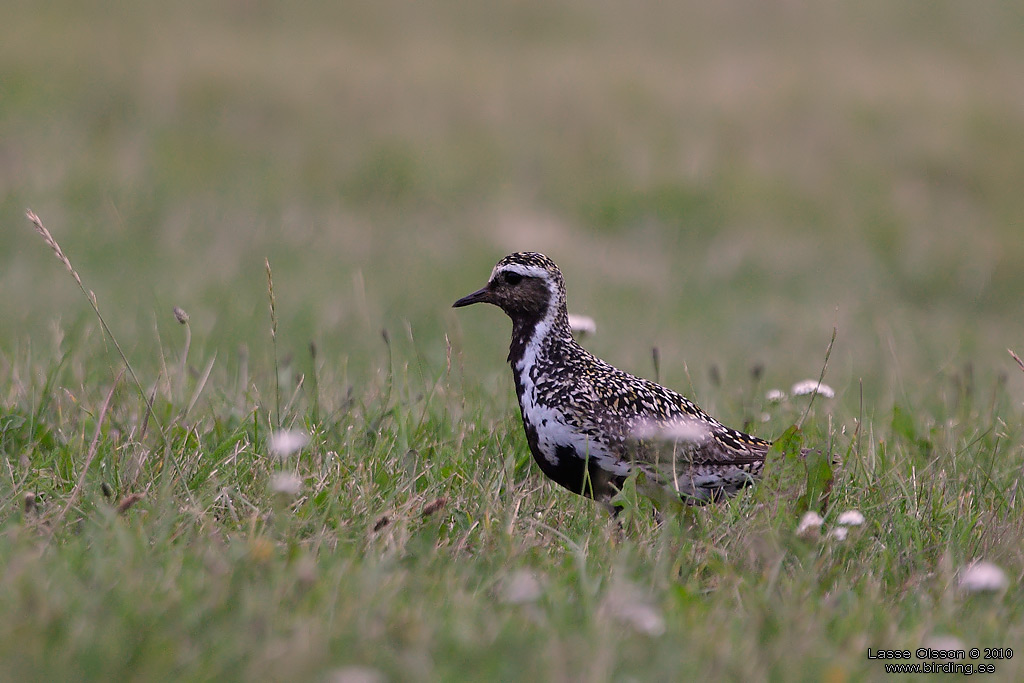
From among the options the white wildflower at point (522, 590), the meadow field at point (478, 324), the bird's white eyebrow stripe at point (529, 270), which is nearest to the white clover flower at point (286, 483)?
the meadow field at point (478, 324)

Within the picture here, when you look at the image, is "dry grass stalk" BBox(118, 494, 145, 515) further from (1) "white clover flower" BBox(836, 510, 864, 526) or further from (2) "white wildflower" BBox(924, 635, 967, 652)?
(2) "white wildflower" BBox(924, 635, 967, 652)

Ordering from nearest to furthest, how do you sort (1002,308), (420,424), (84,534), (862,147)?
(84,534), (420,424), (1002,308), (862,147)

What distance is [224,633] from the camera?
3000 mm

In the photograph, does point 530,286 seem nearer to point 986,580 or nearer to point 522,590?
point 522,590

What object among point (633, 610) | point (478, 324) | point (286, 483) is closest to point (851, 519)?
point (633, 610)

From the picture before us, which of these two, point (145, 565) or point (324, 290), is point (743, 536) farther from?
point (324, 290)

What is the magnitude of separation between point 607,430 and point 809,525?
937mm

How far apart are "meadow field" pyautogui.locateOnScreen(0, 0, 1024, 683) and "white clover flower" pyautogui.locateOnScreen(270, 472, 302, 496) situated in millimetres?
28

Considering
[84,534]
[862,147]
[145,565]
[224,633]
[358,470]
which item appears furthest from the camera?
[862,147]

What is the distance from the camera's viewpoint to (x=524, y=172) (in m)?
17.4

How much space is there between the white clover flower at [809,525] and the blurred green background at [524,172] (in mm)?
5930

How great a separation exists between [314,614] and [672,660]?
982mm

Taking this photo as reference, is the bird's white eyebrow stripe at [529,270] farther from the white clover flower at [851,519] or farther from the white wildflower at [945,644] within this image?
the white wildflower at [945,644]

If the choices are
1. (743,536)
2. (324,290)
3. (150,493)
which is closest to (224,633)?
(150,493)
